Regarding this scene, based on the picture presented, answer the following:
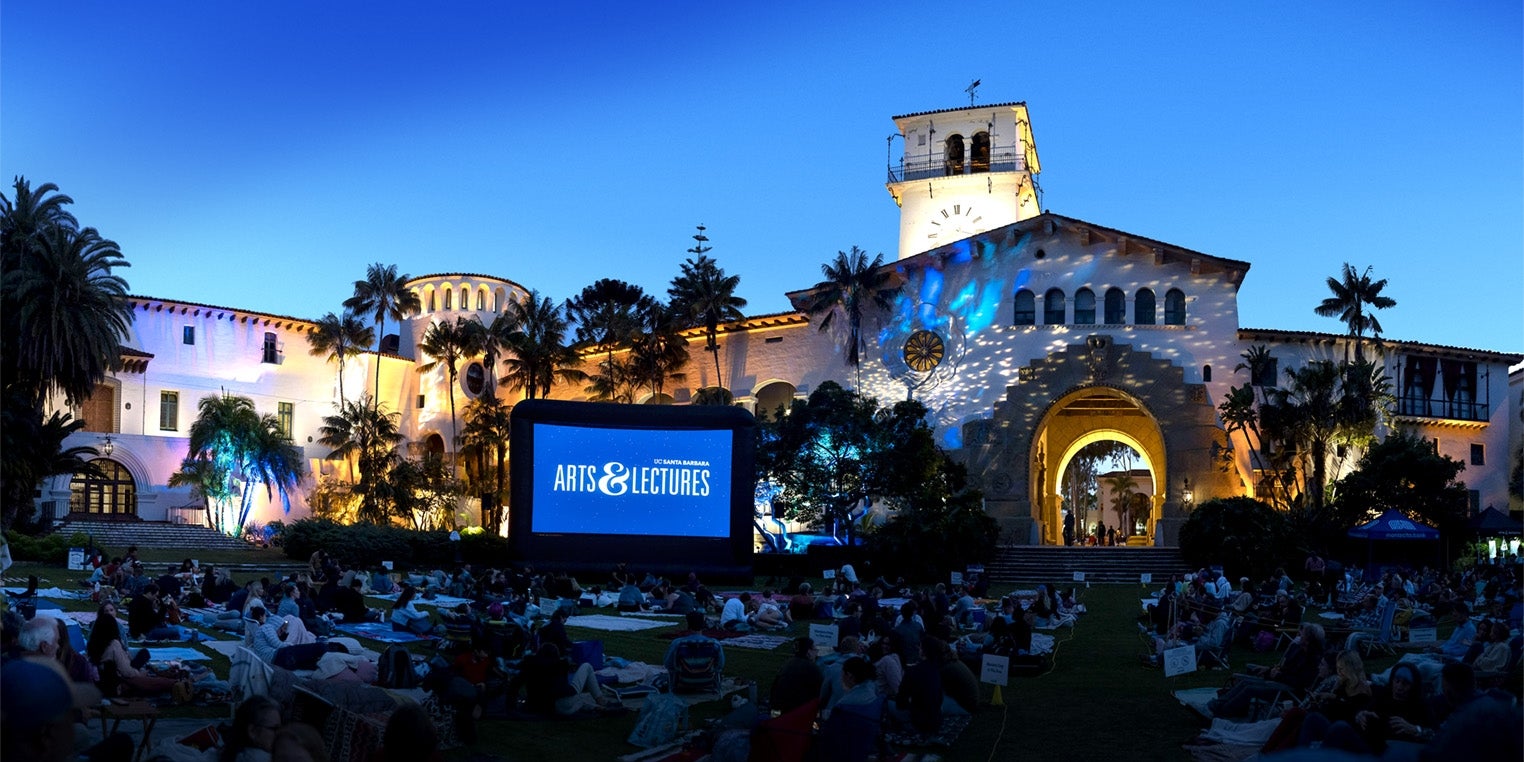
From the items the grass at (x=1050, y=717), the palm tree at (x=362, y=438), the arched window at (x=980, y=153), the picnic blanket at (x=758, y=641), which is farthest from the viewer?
the arched window at (x=980, y=153)

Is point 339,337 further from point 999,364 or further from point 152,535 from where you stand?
point 999,364

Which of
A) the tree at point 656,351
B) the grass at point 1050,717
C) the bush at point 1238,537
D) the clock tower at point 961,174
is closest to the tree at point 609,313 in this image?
the tree at point 656,351

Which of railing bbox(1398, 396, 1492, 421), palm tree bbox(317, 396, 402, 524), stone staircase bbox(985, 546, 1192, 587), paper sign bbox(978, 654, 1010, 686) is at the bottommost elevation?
stone staircase bbox(985, 546, 1192, 587)

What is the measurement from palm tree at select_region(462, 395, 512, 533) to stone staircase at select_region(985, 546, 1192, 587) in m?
27.0

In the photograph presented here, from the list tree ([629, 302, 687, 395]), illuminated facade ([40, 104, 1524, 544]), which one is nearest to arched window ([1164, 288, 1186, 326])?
illuminated facade ([40, 104, 1524, 544])

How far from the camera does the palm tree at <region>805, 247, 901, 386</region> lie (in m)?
54.7

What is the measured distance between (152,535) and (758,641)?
3400cm

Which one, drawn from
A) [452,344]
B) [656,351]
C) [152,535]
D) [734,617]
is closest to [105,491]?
[152,535]

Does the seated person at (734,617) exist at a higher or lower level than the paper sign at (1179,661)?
lower

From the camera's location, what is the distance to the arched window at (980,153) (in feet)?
212

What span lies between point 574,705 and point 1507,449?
2114 inches

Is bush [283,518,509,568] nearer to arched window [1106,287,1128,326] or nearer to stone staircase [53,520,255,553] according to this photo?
stone staircase [53,520,255,553]

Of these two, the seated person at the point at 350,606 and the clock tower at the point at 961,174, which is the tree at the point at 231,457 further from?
the seated person at the point at 350,606

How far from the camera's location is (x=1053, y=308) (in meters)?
53.0
